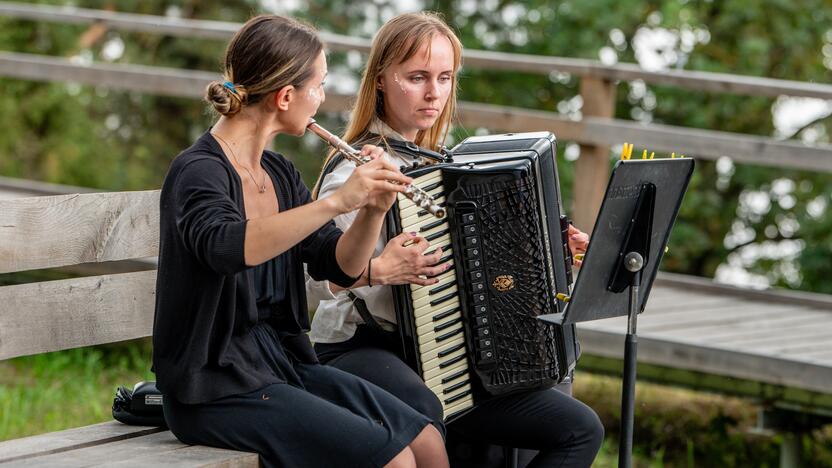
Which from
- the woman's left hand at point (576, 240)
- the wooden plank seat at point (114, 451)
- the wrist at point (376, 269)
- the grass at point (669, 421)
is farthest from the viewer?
the grass at point (669, 421)

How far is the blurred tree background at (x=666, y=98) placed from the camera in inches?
375

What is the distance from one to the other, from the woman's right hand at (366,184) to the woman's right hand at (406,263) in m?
0.28

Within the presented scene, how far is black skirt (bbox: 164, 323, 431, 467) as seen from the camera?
2.52 metres

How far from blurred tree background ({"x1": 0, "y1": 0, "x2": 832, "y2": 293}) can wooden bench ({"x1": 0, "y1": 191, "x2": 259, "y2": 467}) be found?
590 cm

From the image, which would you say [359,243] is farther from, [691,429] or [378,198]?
[691,429]

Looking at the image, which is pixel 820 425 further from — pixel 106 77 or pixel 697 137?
pixel 106 77

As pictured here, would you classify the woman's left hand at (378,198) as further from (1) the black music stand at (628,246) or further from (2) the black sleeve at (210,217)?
(1) the black music stand at (628,246)

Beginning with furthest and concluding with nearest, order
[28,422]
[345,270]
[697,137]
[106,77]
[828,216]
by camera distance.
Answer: [828,216] < [106,77] < [697,137] < [28,422] < [345,270]

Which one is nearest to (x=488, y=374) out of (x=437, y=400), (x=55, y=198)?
(x=437, y=400)

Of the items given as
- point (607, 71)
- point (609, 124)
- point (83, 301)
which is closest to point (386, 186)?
point (83, 301)

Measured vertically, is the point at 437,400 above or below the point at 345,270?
below

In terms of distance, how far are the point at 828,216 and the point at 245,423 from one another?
7232 mm

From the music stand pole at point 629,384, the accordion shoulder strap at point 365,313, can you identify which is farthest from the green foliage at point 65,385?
the music stand pole at point 629,384

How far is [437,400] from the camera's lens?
9.27 ft
